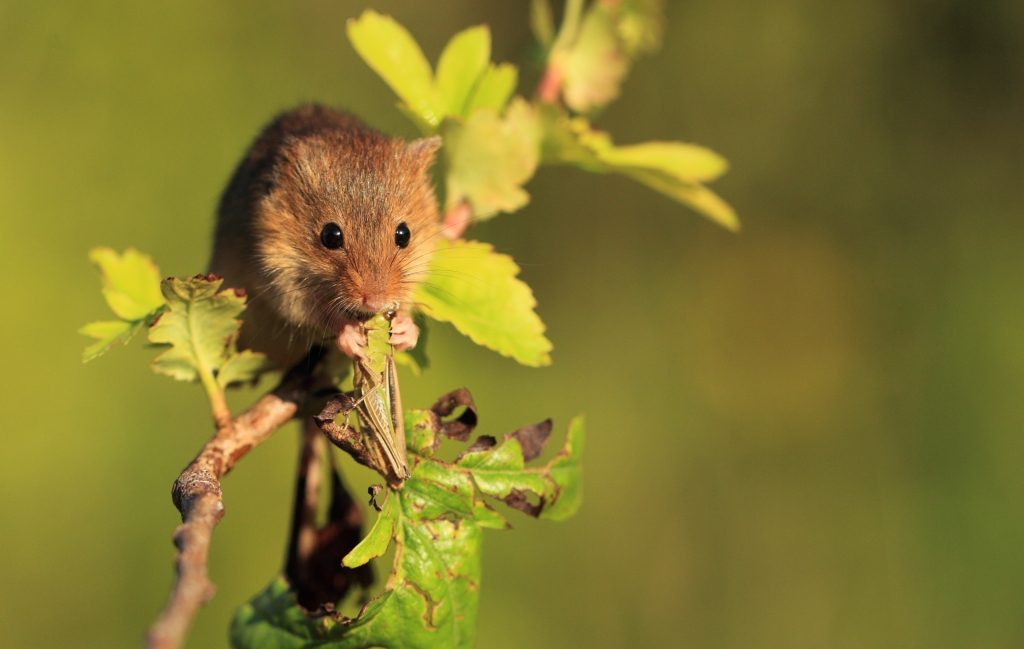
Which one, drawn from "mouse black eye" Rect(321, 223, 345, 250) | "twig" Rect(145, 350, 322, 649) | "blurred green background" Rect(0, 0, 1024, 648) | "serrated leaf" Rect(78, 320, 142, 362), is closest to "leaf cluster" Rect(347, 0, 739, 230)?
"mouse black eye" Rect(321, 223, 345, 250)

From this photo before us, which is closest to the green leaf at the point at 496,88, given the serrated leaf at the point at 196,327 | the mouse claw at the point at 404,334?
the mouse claw at the point at 404,334

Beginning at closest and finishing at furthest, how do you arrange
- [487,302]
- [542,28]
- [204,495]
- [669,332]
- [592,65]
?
[204,495] → [487,302] → [592,65] → [542,28] → [669,332]

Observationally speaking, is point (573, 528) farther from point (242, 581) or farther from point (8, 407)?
point (8, 407)

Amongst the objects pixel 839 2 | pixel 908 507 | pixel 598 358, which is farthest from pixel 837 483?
pixel 839 2

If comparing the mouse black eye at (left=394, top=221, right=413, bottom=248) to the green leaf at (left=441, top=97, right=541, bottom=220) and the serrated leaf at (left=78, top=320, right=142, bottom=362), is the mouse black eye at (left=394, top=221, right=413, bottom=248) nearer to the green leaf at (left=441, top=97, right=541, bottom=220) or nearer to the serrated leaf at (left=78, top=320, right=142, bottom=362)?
the green leaf at (left=441, top=97, right=541, bottom=220)

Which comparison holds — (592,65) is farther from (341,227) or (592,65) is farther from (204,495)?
(204,495)

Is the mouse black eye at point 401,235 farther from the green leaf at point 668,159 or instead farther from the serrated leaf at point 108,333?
the serrated leaf at point 108,333

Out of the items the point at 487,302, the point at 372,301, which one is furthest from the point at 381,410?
the point at 372,301
